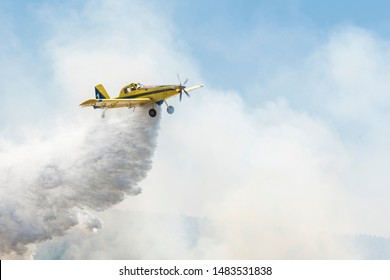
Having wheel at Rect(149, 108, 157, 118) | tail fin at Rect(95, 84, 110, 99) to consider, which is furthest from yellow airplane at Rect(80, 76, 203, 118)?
tail fin at Rect(95, 84, 110, 99)

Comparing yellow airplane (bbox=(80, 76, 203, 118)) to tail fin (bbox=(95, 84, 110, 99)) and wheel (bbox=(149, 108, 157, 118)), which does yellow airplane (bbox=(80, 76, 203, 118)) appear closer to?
wheel (bbox=(149, 108, 157, 118))

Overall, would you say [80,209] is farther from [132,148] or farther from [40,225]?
[132,148]

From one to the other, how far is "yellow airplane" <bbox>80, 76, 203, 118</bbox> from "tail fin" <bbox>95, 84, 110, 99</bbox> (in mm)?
5389

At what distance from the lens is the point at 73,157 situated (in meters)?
88.8

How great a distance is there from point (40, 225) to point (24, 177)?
24.8 feet

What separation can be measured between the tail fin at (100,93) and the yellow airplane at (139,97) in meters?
5.39

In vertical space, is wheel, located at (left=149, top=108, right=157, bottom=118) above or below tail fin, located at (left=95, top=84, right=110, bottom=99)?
below

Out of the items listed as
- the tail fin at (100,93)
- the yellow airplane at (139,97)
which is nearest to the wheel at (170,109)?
the yellow airplane at (139,97)

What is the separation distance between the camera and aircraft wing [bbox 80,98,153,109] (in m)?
81.1

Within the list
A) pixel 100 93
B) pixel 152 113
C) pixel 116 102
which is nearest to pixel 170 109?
pixel 152 113

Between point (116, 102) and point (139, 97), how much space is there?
319cm

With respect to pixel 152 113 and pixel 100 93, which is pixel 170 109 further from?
pixel 100 93
